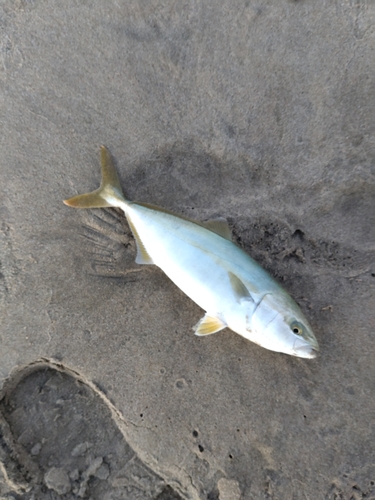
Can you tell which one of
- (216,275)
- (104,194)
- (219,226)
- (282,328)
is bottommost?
(282,328)

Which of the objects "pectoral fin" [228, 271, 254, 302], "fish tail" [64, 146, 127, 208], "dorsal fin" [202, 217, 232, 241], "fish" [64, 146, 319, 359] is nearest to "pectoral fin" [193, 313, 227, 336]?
"fish" [64, 146, 319, 359]

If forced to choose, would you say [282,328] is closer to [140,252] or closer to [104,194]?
[140,252]

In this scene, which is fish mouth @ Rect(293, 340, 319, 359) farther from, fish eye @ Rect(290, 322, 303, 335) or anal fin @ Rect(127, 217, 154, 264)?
anal fin @ Rect(127, 217, 154, 264)

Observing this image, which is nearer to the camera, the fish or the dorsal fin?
the fish

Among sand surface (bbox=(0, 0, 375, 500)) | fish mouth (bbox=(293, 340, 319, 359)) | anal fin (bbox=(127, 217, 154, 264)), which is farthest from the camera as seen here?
anal fin (bbox=(127, 217, 154, 264))

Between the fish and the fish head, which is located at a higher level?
the fish

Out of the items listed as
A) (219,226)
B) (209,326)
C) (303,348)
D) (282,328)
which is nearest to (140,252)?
(219,226)

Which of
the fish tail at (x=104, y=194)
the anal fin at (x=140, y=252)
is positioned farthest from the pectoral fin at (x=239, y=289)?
the fish tail at (x=104, y=194)
